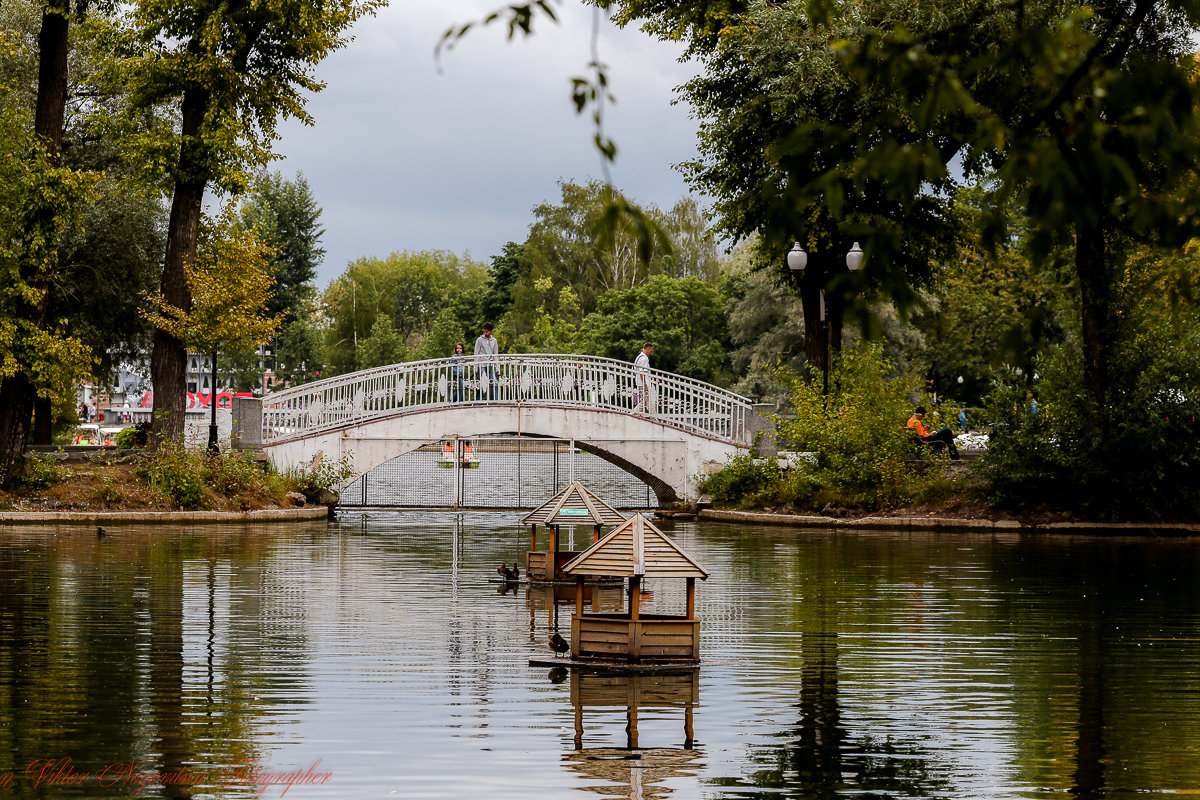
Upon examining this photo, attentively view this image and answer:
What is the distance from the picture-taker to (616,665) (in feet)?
33.4

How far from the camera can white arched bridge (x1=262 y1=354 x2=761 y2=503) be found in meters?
30.0

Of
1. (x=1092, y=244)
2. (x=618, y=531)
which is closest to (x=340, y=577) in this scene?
(x=618, y=531)

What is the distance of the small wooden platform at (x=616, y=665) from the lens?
10.1 metres

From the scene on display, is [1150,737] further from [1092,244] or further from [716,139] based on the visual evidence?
[716,139]

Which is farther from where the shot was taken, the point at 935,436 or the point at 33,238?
the point at 935,436

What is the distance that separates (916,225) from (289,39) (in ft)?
47.2

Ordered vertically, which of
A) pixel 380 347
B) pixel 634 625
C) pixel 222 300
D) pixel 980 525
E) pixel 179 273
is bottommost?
pixel 634 625

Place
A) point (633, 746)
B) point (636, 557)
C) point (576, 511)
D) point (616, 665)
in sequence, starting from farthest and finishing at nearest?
point (576, 511)
point (616, 665)
point (636, 557)
point (633, 746)

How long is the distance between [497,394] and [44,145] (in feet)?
36.7

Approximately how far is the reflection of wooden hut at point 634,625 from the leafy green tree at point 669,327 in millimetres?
52818

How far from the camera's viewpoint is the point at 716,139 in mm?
30203

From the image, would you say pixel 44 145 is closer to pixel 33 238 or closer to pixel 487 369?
pixel 33 238

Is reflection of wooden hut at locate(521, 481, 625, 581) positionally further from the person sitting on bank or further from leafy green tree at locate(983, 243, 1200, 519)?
the person sitting on bank

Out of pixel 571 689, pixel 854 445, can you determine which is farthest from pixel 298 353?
pixel 571 689
